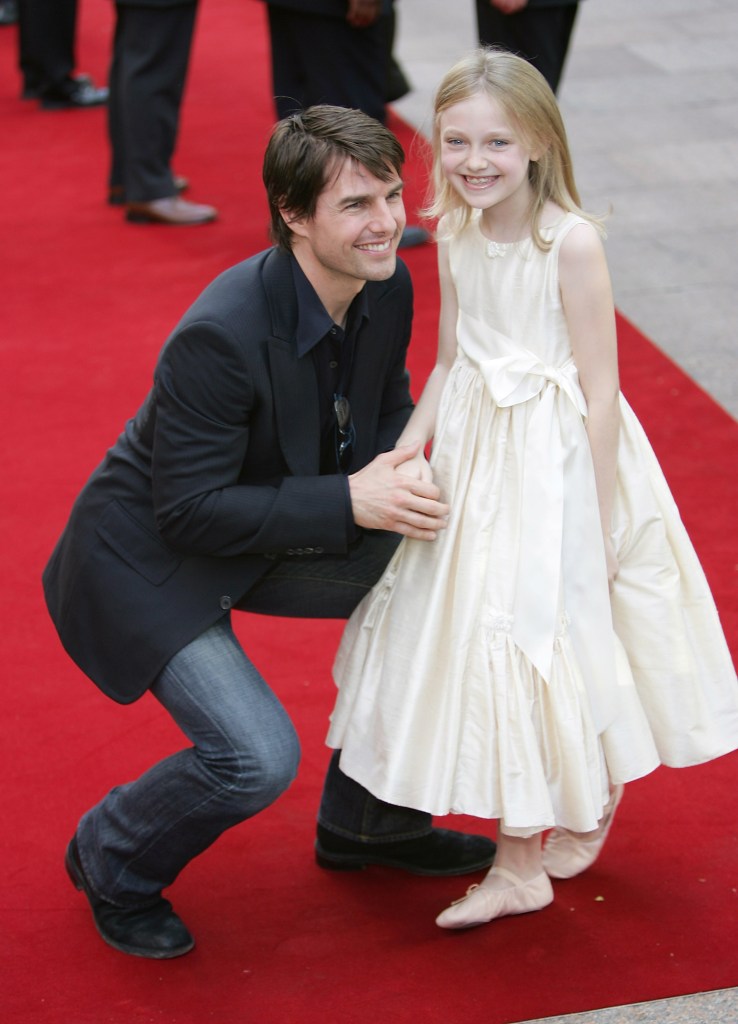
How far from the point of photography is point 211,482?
2.33m

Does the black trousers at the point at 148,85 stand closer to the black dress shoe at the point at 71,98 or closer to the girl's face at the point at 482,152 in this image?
the black dress shoe at the point at 71,98

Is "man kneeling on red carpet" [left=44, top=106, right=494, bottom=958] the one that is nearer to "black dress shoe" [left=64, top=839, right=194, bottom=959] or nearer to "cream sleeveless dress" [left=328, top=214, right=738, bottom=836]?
"black dress shoe" [left=64, top=839, right=194, bottom=959]

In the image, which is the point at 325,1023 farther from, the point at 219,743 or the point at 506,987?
the point at 219,743

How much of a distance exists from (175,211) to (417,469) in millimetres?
4183

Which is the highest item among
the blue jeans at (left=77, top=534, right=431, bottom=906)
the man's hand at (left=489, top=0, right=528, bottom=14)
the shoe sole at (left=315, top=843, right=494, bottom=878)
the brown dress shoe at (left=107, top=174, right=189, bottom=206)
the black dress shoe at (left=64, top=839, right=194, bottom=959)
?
the man's hand at (left=489, top=0, right=528, bottom=14)

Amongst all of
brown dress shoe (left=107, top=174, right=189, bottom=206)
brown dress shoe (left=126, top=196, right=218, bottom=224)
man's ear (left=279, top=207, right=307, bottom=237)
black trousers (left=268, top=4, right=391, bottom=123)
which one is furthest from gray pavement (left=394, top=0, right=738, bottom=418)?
man's ear (left=279, top=207, right=307, bottom=237)

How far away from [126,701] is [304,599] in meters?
0.36

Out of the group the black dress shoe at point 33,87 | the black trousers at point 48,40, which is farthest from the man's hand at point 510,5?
the black dress shoe at point 33,87

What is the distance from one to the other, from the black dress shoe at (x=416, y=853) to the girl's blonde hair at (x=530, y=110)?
1159mm

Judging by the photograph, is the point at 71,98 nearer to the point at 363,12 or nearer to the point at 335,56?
the point at 335,56

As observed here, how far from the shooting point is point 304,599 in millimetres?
2586

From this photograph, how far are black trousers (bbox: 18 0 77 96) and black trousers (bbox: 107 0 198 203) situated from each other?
6.28 ft

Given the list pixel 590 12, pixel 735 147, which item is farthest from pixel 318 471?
pixel 590 12

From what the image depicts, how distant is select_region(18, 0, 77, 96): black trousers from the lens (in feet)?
25.6
